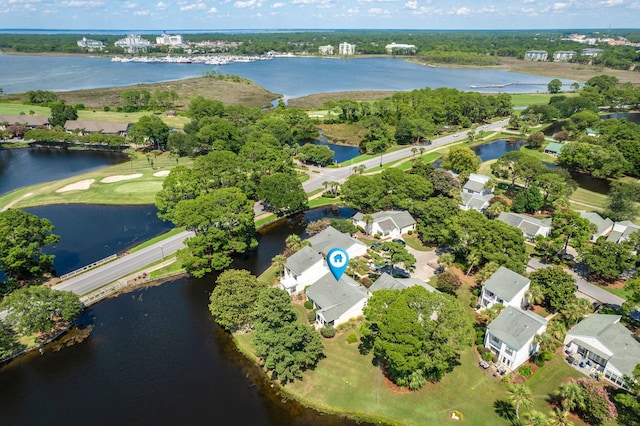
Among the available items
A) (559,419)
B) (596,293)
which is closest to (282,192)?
(596,293)

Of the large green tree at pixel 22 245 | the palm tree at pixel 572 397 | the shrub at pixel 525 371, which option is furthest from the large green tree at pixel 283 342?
the large green tree at pixel 22 245

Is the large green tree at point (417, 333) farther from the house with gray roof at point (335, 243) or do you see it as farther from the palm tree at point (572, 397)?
the house with gray roof at point (335, 243)

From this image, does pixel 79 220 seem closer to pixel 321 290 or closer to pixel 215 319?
pixel 215 319

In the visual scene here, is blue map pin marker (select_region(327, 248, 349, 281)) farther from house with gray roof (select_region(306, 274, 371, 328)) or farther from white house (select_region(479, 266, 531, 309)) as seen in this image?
white house (select_region(479, 266, 531, 309))

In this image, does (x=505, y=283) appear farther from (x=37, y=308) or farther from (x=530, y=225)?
(x=37, y=308)

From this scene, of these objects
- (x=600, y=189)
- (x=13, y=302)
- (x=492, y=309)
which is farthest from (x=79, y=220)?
(x=600, y=189)

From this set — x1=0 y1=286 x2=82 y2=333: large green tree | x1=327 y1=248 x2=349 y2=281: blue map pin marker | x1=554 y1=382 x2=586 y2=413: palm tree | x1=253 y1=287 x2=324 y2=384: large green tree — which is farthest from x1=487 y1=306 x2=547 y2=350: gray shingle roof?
x1=0 y1=286 x2=82 y2=333: large green tree
